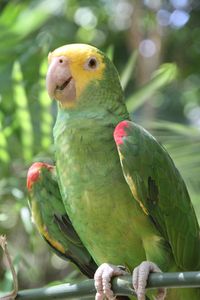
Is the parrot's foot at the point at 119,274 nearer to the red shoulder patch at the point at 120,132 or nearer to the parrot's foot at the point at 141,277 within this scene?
the parrot's foot at the point at 141,277

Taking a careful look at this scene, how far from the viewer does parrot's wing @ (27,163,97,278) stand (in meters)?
1.24

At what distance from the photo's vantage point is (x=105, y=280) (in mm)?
1007

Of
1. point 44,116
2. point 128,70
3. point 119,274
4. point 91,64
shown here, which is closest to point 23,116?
point 44,116

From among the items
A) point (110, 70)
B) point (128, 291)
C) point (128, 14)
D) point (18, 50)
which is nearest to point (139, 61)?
point (128, 14)

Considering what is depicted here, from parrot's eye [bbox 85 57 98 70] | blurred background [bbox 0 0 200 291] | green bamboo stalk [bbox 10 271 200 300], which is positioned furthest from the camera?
blurred background [bbox 0 0 200 291]

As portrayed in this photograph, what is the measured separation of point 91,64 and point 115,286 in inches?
17.0

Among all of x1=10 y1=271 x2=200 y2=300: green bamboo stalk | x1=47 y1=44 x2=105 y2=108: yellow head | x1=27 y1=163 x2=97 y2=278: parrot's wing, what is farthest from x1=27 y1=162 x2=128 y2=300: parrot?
→ x1=10 y1=271 x2=200 y2=300: green bamboo stalk

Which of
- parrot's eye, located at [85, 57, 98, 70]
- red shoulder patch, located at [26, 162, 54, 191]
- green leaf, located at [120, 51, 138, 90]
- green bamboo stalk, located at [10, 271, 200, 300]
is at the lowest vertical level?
green bamboo stalk, located at [10, 271, 200, 300]

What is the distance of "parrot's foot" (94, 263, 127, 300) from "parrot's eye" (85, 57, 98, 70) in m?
0.38

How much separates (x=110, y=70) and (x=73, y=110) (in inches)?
4.6

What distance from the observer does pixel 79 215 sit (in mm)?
1149

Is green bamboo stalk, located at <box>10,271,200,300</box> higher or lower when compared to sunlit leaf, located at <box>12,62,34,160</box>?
lower

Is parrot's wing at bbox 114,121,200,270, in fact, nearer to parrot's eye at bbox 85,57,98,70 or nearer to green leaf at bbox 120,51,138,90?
parrot's eye at bbox 85,57,98,70

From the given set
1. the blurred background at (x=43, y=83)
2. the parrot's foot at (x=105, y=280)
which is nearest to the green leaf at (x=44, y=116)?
the blurred background at (x=43, y=83)
